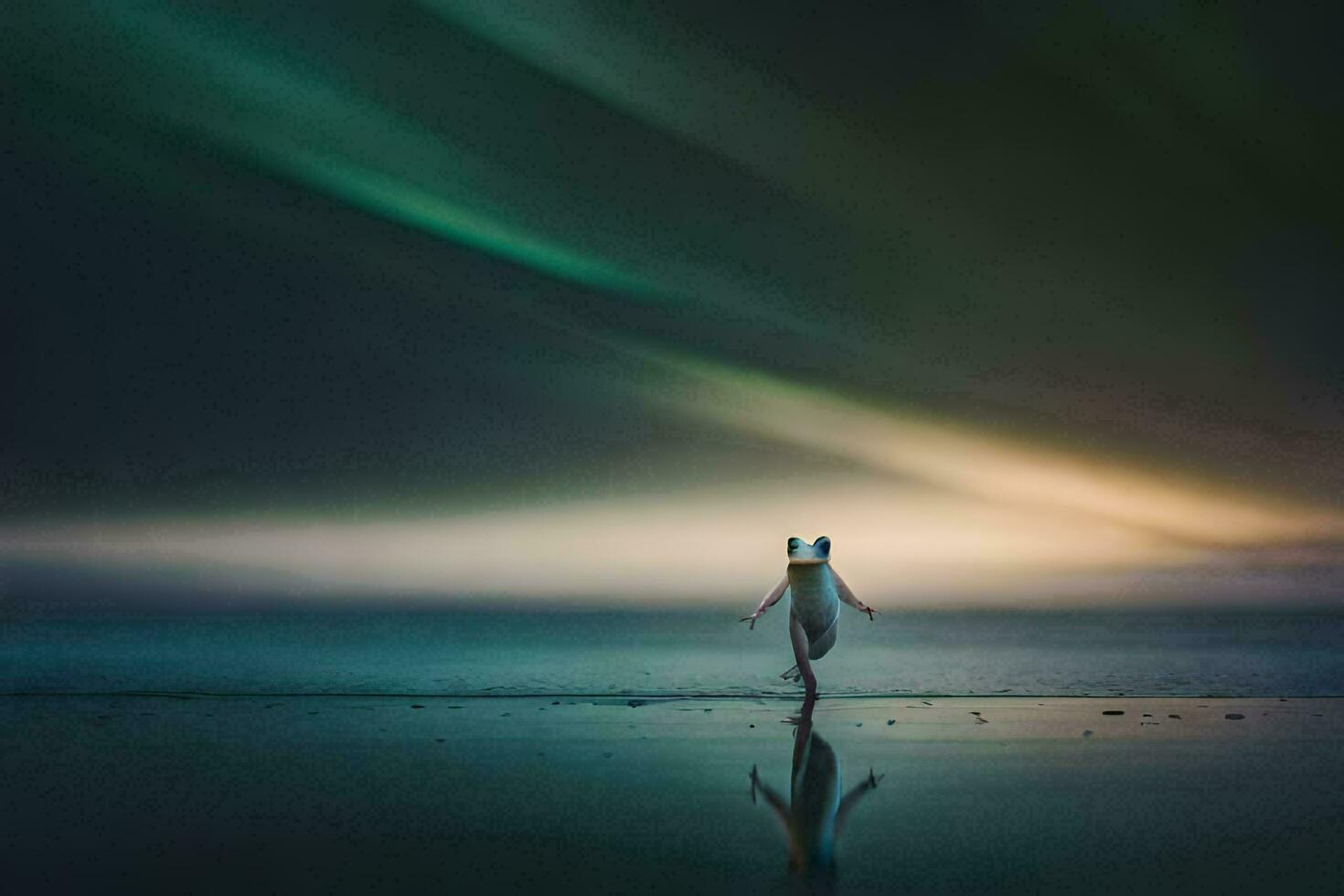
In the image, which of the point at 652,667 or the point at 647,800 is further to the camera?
the point at 652,667

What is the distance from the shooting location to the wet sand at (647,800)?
22.6 ft

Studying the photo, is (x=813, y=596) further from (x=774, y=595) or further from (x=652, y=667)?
(x=652, y=667)

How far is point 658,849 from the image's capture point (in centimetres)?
756

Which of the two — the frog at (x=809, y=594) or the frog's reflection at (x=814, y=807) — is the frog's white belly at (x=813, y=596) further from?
the frog's reflection at (x=814, y=807)

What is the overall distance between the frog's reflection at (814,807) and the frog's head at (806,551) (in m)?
4.52

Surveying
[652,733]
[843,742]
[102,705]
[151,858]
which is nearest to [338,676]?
[102,705]

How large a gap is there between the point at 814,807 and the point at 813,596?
8.11 metres

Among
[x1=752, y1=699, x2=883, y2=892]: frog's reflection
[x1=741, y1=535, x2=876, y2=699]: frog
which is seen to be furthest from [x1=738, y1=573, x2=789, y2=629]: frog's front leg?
[x1=752, y1=699, x2=883, y2=892]: frog's reflection

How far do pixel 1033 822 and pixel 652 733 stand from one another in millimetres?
6105

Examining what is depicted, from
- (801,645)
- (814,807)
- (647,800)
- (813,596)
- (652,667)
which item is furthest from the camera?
(652,667)

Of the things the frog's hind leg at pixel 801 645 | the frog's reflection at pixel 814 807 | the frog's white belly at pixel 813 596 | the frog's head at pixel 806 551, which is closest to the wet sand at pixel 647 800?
the frog's reflection at pixel 814 807

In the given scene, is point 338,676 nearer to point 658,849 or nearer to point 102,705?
point 102,705

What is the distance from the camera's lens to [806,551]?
16969 millimetres

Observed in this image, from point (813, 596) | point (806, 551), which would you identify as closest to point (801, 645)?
point (813, 596)
